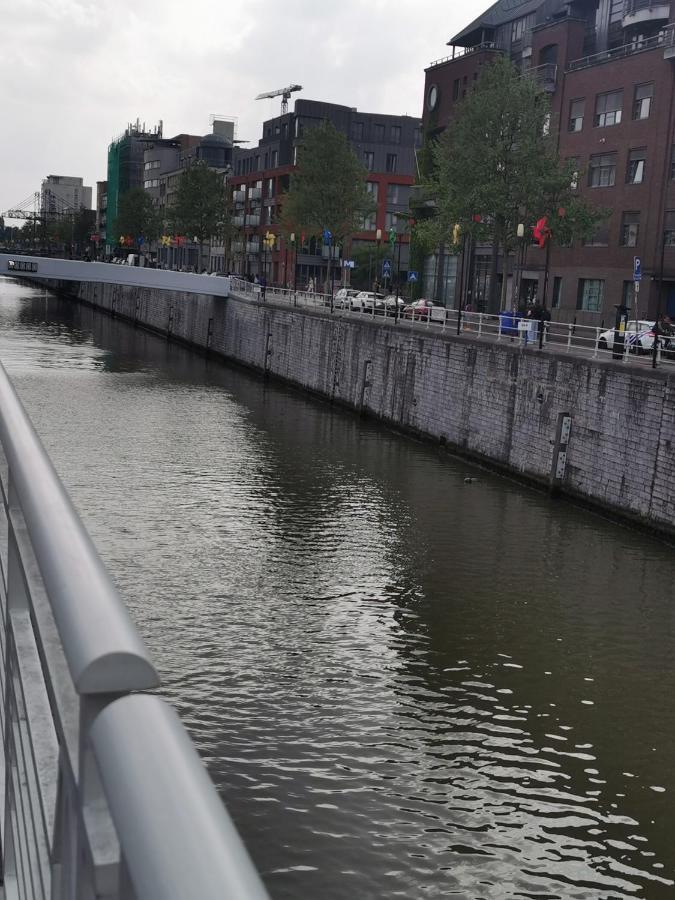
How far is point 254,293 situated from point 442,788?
52548 millimetres

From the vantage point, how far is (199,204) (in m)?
94.9

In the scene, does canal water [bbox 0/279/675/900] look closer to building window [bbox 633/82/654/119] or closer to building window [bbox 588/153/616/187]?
building window [bbox 588/153/616/187]

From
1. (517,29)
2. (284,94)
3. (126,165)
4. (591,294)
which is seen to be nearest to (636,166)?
(591,294)

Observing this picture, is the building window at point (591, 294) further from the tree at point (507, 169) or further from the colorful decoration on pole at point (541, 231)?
the colorful decoration on pole at point (541, 231)

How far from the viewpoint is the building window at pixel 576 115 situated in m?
54.8

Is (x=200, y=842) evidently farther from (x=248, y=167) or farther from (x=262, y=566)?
(x=248, y=167)

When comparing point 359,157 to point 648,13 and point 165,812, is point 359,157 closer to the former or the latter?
point 648,13

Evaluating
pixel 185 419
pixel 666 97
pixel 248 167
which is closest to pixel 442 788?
pixel 185 419

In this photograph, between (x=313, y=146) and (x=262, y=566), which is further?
(x=313, y=146)

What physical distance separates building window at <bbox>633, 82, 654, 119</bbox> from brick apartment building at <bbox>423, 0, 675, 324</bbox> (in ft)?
0.17

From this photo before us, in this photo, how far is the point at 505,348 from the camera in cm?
3253

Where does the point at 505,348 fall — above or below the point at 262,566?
above

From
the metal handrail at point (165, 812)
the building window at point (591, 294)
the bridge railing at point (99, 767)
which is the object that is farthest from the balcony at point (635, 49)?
the metal handrail at point (165, 812)

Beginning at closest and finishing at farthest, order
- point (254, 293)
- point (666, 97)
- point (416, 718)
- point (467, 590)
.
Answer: point (416, 718) → point (467, 590) → point (666, 97) → point (254, 293)
